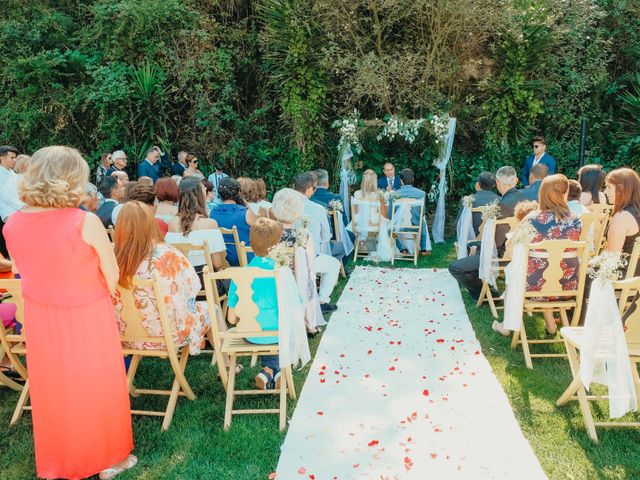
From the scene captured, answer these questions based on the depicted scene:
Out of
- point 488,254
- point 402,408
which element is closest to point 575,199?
point 488,254

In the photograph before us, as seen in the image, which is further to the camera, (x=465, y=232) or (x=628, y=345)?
(x=465, y=232)

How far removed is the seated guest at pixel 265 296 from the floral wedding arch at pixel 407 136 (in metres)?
6.33

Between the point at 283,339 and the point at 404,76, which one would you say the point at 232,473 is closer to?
the point at 283,339

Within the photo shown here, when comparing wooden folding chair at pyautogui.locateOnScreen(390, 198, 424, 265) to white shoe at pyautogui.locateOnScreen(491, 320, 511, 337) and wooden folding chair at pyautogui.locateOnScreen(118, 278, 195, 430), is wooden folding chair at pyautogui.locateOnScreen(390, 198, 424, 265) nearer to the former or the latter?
white shoe at pyautogui.locateOnScreen(491, 320, 511, 337)

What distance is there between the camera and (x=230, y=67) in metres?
12.6

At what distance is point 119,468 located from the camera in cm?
338

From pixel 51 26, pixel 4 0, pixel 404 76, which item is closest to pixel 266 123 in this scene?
pixel 404 76

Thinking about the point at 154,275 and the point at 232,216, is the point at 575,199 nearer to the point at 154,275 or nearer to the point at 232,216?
the point at 232,216

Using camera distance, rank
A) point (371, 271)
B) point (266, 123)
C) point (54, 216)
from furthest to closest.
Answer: point (266, 123) → point (371, 271) → point (54, 216)

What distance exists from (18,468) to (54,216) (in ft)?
5.57

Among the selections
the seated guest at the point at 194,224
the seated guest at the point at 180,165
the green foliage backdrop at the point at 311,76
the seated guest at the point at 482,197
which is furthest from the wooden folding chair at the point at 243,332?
the green foliage backdrop at the point at 311,76

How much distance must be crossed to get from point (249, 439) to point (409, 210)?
216 inches

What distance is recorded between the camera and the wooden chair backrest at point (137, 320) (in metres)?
3.65

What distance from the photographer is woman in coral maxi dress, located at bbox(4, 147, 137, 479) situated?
3006 mm
